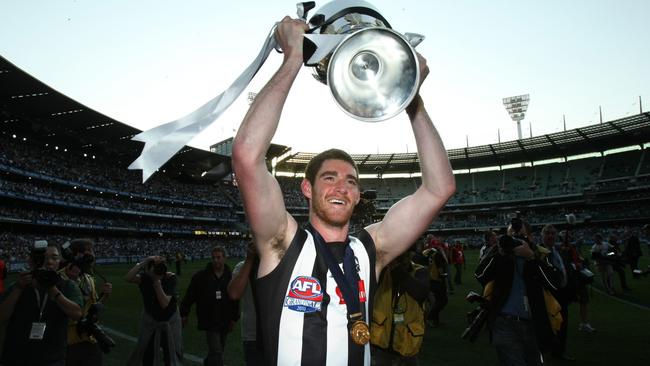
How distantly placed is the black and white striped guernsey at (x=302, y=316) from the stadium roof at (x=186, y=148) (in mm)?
16332

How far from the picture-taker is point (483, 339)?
8.72 m

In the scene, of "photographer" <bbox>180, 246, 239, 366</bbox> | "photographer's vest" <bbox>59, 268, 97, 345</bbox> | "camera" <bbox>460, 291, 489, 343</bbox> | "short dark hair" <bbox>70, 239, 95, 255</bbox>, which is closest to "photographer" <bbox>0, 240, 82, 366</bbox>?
"photographer's vest" <bbox>59, 268, 97, 345</bbox>

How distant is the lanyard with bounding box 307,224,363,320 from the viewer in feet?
6.93

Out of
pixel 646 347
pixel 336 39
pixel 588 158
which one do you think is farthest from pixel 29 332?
pixel 588 158

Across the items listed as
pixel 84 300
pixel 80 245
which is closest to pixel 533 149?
pixel 80 245

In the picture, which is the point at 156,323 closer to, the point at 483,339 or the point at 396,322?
the point at 396,322

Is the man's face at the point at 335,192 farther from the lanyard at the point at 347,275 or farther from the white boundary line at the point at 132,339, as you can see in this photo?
the white boundary line at the point at 132,339

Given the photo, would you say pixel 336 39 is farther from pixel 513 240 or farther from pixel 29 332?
pixel 29 332

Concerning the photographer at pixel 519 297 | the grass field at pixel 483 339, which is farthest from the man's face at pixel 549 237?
the photographer at pixel 519 297

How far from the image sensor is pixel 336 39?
76.9 inches

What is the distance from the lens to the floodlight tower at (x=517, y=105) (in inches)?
2970

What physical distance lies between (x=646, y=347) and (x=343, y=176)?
8.45 meters

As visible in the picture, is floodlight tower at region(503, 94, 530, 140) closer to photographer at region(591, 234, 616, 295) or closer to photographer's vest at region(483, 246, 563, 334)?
photographer at region(591, 234, 616, 295)

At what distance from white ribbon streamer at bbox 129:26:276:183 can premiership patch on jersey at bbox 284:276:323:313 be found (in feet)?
2.91
